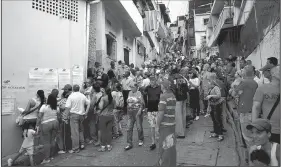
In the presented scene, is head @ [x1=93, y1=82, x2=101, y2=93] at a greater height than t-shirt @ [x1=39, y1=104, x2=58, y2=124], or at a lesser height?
greater

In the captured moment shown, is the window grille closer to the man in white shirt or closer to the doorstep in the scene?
the man in white shirt

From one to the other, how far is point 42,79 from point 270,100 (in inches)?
255

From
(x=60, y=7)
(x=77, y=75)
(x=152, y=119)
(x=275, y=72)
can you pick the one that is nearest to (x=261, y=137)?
(x=275, y=72)

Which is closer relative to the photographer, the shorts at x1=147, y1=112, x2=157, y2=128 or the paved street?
the paved street

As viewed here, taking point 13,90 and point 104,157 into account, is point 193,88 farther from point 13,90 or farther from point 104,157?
point 13,90

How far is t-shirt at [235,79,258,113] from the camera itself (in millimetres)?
4818

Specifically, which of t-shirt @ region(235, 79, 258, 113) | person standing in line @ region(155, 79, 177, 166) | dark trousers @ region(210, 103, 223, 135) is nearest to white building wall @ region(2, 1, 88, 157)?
person standing in line @ region(155, 79, 177, 166)

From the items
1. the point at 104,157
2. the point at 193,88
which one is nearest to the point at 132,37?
the point at 193,88

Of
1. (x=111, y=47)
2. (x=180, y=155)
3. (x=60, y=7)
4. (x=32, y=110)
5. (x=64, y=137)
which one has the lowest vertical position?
(x=180, y=155)

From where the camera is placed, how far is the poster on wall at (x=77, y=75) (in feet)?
28.1

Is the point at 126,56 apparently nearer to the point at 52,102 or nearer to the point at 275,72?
the point at 52,102

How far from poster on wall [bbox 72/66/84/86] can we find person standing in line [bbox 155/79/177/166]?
4.73m

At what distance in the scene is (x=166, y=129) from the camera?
15.4ft

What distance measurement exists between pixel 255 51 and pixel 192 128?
4428 millimetres
